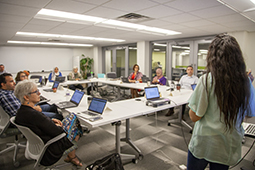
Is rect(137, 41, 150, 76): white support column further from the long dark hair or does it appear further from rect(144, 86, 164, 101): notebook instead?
the long dark hair

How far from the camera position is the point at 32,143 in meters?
1.99

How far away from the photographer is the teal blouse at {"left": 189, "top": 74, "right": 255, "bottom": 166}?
3.83ft

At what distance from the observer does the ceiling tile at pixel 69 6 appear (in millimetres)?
2818

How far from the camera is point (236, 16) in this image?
369 cm

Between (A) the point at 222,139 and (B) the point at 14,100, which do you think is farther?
(B) the point at 14,100

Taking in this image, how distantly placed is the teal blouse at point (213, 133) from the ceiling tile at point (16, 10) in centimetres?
320

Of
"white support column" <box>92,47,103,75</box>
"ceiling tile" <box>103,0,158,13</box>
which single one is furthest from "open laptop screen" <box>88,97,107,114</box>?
"white support column" <box>92,47,103,75</box>

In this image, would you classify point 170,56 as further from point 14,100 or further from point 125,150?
point 14,100

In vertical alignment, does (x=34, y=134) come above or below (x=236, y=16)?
below

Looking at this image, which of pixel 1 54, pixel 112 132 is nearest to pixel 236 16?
pixel 112 132

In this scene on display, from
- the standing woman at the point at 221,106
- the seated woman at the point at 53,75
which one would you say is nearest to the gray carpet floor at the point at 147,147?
the standing woman at the point at 221,106

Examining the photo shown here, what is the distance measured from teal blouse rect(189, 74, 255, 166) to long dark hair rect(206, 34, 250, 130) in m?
0.05

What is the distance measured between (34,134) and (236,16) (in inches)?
171

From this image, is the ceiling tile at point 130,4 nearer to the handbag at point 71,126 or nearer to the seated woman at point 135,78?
the handbag at point 71,126
